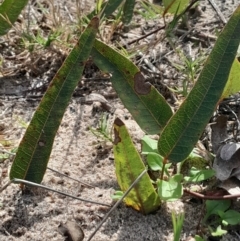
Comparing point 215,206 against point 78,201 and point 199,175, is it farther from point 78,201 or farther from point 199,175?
point 78,201

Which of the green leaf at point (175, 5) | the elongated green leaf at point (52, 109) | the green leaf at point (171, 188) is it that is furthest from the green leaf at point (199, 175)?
the green leaf at point (175, 5)

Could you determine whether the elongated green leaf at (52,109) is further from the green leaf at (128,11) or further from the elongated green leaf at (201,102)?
the green leaf at (128,11)

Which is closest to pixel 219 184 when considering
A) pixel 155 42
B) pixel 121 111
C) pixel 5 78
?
pixel 121 111

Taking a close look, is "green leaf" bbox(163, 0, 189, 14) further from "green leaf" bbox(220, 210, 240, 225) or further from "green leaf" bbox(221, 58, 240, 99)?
"green leaf" bbox(220, 210, 240, 225)

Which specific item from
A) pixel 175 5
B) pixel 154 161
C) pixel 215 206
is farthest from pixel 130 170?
pixel 175 5

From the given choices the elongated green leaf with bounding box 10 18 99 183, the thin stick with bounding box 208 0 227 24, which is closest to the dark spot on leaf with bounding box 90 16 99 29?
the elongated green leaf with bounding box 10 18 99 183
